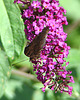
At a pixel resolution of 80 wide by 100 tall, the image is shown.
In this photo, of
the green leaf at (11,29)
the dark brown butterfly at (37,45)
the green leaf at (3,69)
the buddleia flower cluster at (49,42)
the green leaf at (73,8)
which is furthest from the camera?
the green leaf at (73,8)

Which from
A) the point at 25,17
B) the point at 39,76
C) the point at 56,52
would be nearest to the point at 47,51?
the point at 56,52

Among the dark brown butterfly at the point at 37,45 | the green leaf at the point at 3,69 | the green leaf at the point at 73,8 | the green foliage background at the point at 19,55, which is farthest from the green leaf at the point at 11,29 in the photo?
the green leaf at the point at 73,8

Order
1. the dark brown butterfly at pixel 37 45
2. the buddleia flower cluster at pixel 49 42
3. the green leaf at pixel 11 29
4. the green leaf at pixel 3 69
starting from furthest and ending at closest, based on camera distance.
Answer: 1. the green leaf at pixel 3 69
2. the buddleia flower cluster at pixel 49 42
3. the dark brown butterfly at pixel 37 45
4. the green leaf at pixel 11 29

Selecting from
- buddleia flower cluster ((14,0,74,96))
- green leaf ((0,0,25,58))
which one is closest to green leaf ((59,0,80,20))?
buddleia flower cluster ((14,0,74,96))

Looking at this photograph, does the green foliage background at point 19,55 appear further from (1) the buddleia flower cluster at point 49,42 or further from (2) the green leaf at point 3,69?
(1) the buddleia flower cluster at point 49,42

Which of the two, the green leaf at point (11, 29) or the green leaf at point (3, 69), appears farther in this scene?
the green leaf at point (3, 69)

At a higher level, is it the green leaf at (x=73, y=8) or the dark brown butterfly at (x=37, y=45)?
the dark brown butterfly at (x=37, y=45)
